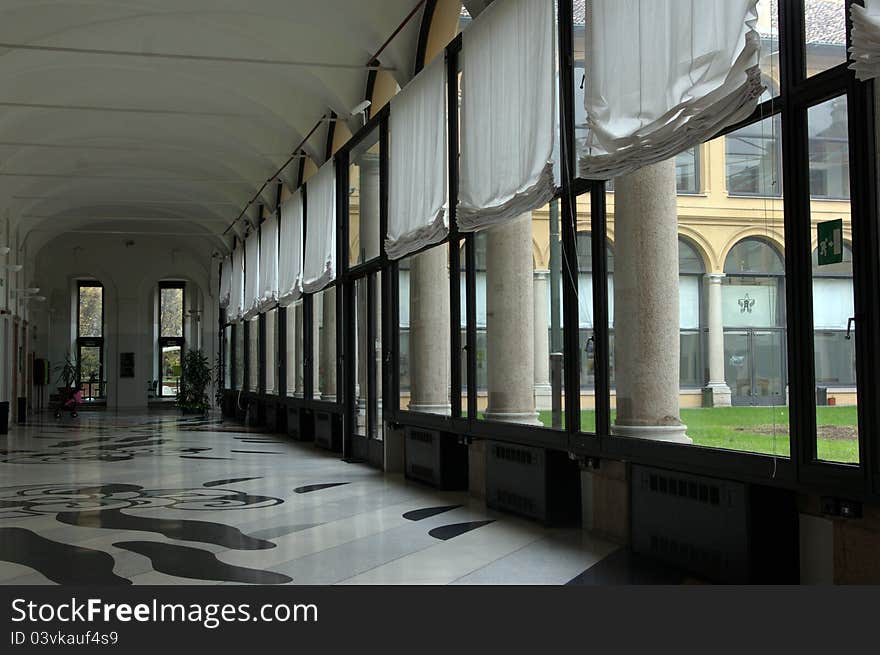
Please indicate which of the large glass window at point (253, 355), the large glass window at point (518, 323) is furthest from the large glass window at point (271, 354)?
the large glass window at point (518, 323)

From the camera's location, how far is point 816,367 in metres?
4.55

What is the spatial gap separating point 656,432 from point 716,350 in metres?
0.82

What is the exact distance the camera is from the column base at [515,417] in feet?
25.4

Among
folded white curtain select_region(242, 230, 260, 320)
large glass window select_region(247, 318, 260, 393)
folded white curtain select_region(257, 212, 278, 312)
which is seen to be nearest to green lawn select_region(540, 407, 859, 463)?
folded white curtain select_region(257, 212, 278, 312)

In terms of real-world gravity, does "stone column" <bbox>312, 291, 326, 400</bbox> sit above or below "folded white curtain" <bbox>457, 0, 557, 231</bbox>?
below

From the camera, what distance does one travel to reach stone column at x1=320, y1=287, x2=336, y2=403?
592 inches

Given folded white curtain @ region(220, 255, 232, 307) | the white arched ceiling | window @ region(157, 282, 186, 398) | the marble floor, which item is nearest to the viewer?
the marble floor

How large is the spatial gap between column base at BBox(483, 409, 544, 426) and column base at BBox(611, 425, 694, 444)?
129 centimetres

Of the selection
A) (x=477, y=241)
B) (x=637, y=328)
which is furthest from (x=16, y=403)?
(x=637, y=328)

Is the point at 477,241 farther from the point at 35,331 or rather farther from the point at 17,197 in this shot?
the point at 35,331

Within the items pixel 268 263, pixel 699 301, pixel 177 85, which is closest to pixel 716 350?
pixel 699 301

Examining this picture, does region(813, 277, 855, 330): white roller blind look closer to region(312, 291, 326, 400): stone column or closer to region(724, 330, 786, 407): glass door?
region(724, 330, 786, 407): glass door

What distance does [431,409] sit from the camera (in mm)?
10398

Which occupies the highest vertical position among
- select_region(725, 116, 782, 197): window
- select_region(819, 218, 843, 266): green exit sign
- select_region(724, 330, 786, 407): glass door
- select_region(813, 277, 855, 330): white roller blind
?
select_region(725, 116, 782, 197): window
